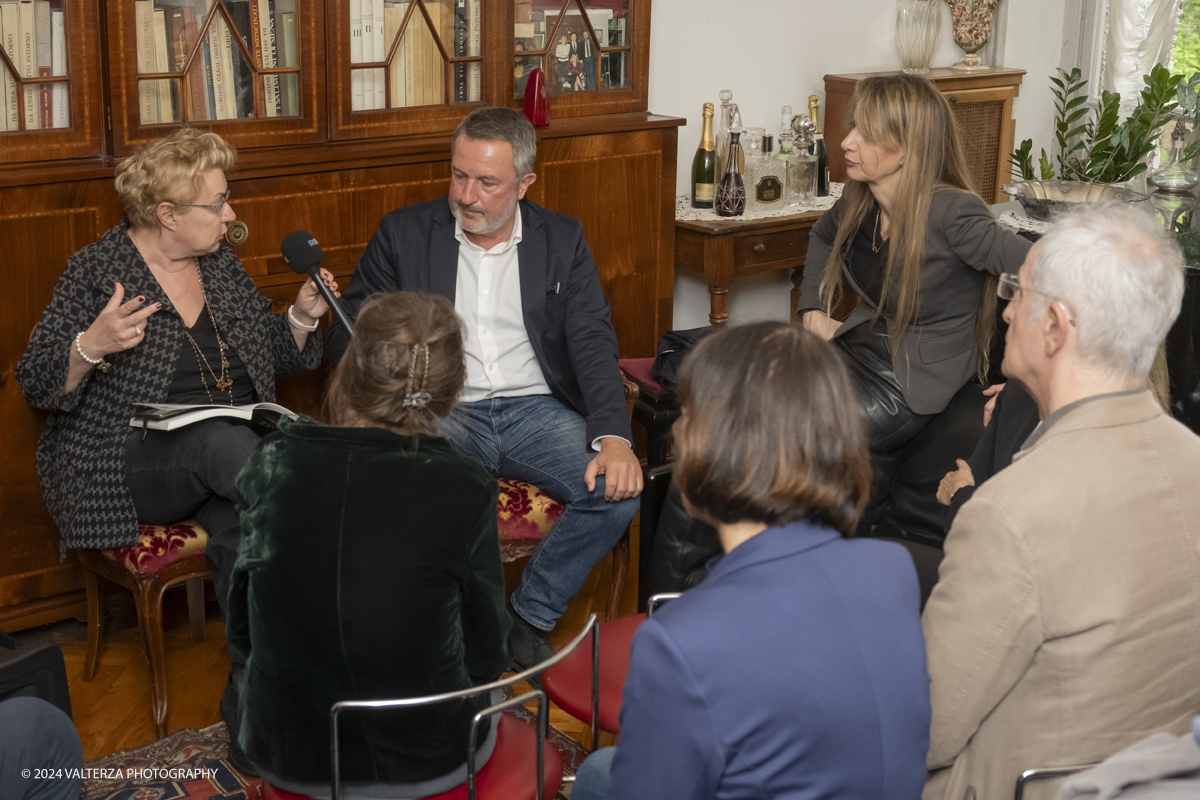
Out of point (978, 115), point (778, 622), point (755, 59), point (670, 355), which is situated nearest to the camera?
point (778, 622)

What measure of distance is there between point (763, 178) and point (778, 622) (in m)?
2.92

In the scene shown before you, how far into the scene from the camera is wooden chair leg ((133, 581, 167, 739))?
2.41 m

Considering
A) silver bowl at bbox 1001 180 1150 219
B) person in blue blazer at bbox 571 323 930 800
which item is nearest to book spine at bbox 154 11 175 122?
person in blue blazer at bbox 571 323 930 800

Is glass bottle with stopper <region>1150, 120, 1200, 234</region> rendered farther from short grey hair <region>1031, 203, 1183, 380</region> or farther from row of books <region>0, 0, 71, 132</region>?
row of books <region>0, 0, 71, 132</region>

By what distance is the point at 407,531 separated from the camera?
1538 mm

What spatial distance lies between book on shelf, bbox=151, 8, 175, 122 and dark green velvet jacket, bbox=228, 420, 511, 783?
54.0 inches

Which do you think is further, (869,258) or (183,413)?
(869,258)

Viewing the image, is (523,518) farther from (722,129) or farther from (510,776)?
(722,129)

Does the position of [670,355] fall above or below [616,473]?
above

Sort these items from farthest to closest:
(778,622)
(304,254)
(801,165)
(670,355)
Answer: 1. (801,165)
2. (670,355)
3. (304,254)
4. (778,622)

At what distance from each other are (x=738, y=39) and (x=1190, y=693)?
10.7 feet

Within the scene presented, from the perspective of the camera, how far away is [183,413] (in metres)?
2.41

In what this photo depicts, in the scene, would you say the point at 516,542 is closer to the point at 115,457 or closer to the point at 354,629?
the point at 115,457

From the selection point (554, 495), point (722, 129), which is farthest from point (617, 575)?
point (722, 129)
